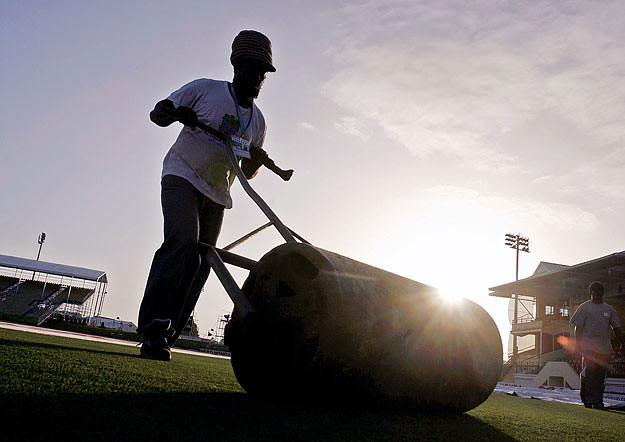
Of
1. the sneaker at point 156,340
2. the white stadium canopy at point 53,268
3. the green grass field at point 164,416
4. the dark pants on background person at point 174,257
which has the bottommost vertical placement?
the green grass field at point 164,416

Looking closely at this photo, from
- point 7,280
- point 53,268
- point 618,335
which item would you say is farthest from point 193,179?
point 7,280

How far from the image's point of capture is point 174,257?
308 cm

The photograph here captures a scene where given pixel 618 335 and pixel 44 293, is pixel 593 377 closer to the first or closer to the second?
pixel 618 335

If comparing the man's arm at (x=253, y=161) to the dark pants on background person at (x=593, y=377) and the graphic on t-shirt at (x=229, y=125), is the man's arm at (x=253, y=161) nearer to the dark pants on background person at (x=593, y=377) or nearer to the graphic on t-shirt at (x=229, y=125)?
the graphic on t-shirt at (x=229, y=125)

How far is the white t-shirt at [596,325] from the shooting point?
7.11 m

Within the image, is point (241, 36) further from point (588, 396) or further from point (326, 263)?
point (588, 396)

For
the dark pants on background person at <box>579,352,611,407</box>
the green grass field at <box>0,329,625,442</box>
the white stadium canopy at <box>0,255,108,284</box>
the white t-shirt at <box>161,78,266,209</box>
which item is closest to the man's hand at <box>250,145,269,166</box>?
the white t-shirt at <box>161,78,266,209</box>

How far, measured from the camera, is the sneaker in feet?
10.2

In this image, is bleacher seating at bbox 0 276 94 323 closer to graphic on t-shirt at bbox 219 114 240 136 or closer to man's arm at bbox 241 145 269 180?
man's arm at bbox 241 145 269 180

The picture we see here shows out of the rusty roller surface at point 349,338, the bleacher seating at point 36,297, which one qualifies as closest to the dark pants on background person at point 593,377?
the rusty roller surface at point 349,338

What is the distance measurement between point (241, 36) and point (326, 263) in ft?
6.27

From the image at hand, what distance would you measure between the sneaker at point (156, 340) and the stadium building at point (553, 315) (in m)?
20.8

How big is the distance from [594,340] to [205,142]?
258 inches

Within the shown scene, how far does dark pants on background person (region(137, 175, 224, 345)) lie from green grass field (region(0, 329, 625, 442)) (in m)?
0.56
